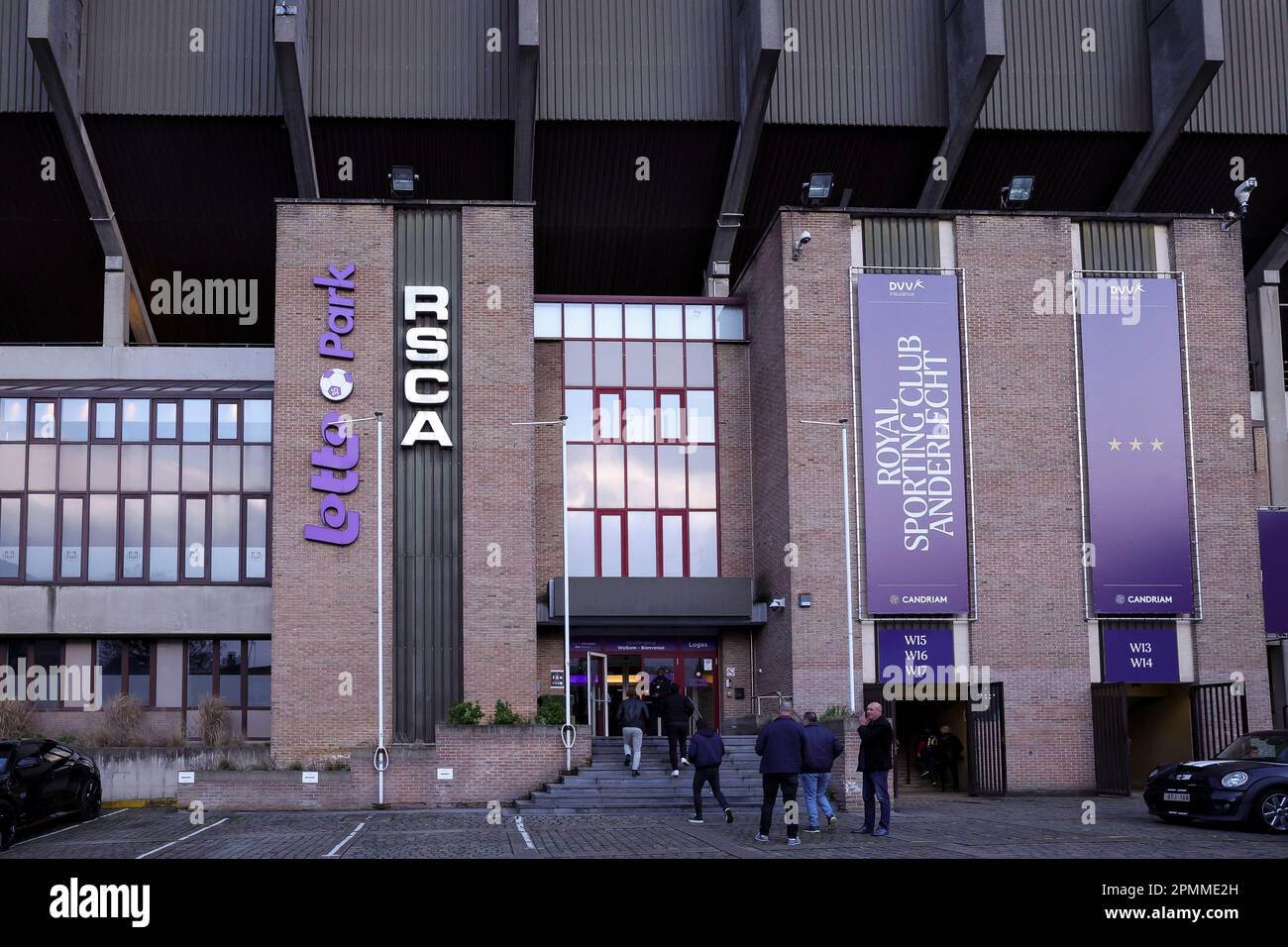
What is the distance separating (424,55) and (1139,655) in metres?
21.4

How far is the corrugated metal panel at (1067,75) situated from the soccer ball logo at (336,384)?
16.6 metres

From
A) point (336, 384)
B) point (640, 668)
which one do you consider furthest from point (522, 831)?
point (336, 384)

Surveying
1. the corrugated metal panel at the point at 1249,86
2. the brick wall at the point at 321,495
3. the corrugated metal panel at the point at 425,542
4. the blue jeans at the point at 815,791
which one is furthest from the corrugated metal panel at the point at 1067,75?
the blue jeans at the point at 815,791

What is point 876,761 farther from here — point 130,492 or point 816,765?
point 130,492

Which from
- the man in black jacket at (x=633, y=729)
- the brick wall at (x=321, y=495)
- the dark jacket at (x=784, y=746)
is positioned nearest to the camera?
the dark jacket at (x=784, y=746)

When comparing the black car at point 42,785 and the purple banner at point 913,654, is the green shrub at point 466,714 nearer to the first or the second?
the black car at point 42,785

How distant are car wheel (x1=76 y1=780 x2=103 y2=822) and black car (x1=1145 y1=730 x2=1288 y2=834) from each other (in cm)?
1728

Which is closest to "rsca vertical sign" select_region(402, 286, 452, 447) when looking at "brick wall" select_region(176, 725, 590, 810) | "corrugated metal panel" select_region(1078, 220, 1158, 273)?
"brick wall" select_region(176, 725, 590, 810)

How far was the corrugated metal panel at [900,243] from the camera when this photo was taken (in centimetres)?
3011

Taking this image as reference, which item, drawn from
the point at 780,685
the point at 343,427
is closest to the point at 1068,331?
the point at 780,685

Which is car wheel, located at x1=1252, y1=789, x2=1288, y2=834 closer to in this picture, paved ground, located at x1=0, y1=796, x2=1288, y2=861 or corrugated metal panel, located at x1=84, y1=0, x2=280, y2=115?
paved ground, located at x1=0, y1=796, x2=1288, y2=861

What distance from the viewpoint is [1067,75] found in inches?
1328
